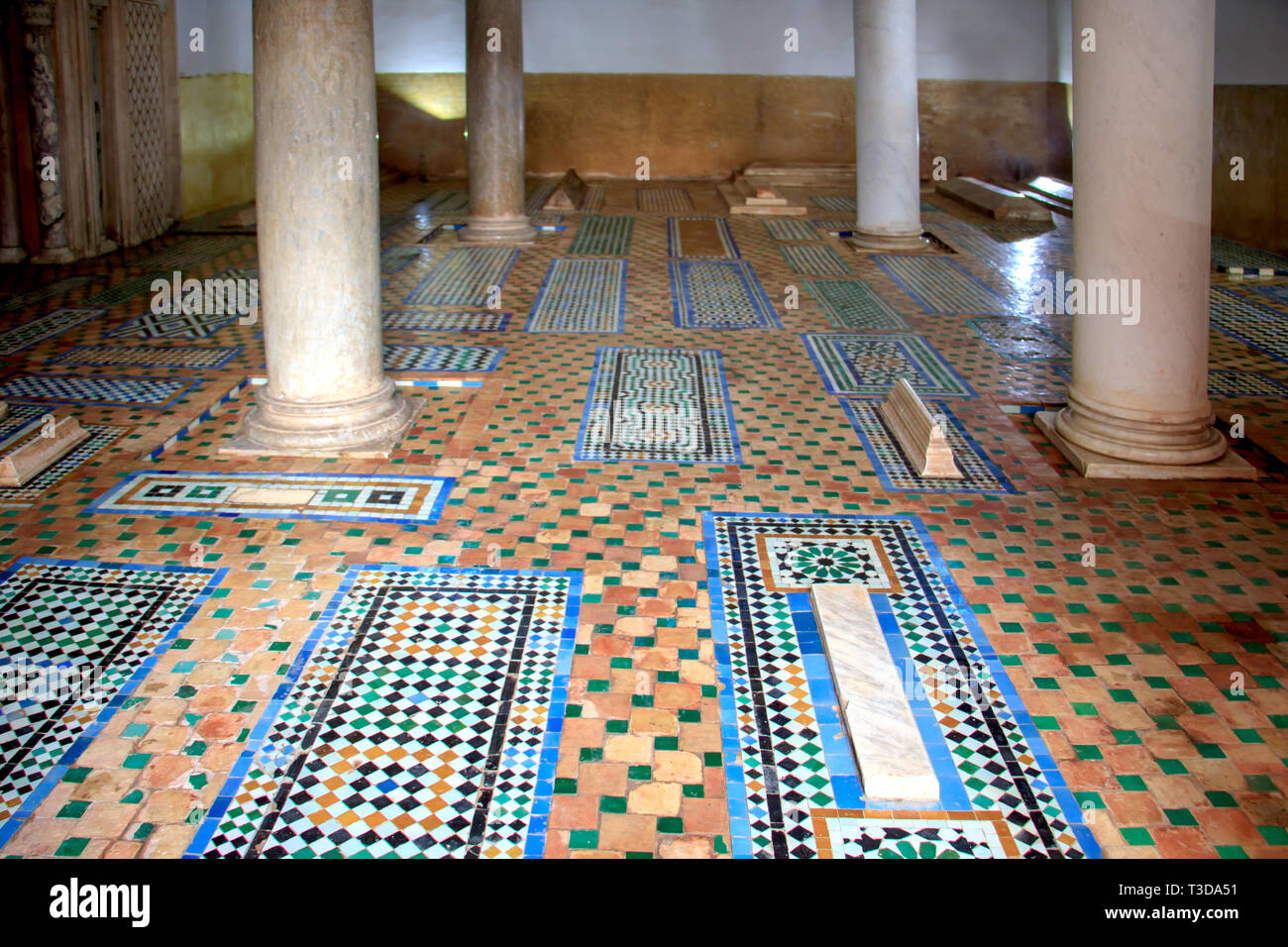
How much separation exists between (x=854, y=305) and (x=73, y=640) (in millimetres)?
5234

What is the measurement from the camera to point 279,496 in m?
4.09

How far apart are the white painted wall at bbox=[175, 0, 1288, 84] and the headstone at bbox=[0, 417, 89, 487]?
417 inches

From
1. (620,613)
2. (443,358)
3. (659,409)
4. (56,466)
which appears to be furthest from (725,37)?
(620,613)

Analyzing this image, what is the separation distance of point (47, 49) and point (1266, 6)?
953 centimetres

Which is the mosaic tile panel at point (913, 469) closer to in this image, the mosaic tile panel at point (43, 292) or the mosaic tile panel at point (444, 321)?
the mosaic tile panel at point (444, 321)

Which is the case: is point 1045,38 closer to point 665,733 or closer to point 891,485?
point 891,485

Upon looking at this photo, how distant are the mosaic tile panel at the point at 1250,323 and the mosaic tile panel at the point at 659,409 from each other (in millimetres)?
2985

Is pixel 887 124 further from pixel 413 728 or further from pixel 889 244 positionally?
pixel 413 728

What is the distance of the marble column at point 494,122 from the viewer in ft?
28.7

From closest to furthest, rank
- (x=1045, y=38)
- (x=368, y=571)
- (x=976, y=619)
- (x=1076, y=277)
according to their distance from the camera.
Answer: (x=976, y=619) → (x=368, y=571) → (x=1076, y=277) → (x=1045, y=38)

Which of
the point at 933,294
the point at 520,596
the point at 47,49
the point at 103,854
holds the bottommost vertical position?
the point at 103,854

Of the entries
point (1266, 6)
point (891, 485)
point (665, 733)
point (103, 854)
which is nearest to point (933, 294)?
point (891, 485)

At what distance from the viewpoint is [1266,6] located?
9289 millimetres

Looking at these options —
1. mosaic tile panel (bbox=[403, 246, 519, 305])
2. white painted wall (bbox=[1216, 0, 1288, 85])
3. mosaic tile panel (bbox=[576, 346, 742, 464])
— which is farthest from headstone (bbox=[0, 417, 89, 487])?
white painted wall (bbox=[1216, 0, 1288, 85])
